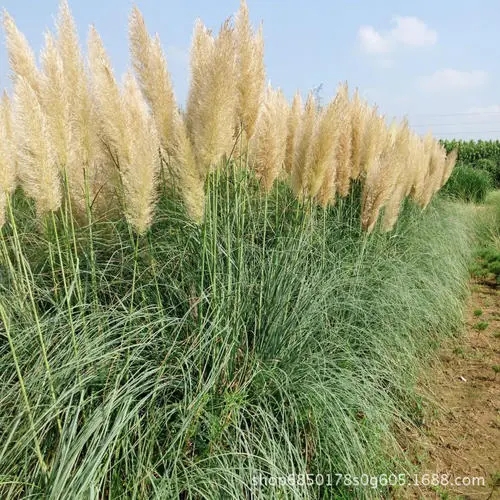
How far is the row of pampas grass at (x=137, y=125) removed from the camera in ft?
6.80

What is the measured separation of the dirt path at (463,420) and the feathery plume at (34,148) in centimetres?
256

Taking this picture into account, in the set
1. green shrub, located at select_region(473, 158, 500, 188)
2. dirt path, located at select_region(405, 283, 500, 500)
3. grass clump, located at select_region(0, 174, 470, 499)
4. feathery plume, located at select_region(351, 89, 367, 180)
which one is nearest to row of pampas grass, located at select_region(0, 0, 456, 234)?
grass clump, located at select_region(0, 174, 470, 499)

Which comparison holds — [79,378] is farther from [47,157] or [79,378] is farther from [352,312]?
[352,312]

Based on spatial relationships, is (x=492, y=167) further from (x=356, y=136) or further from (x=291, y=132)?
(x=291, y=132)

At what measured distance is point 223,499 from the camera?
201 centimetres

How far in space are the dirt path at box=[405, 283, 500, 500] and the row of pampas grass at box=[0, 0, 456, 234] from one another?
1917 millimetres

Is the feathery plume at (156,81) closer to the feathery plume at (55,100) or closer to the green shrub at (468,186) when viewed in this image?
the feathery plume at (55,100)

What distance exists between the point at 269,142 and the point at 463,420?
2.53m

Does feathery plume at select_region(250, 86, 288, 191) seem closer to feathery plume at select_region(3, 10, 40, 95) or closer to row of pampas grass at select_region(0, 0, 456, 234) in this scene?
row of pampas grass at select_region(0, 0, 456, 234)

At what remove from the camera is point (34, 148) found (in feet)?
6.46

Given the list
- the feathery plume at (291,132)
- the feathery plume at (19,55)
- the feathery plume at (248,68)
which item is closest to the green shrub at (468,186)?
the feathery plume at (291,132)

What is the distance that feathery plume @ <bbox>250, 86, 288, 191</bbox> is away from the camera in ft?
10.5

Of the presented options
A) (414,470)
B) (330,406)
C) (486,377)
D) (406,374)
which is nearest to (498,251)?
(486,377)

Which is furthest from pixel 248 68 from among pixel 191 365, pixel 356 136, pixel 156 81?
pixel 356 136
